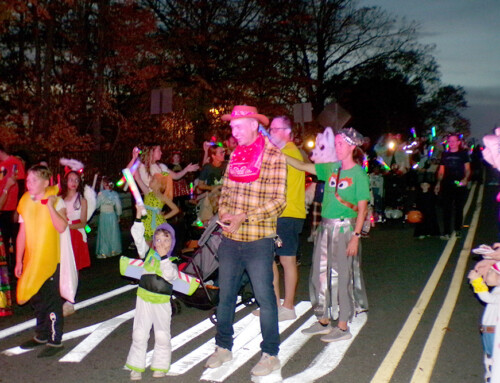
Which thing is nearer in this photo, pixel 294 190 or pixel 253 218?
pixel 253 218

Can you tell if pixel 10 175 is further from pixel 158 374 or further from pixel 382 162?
pixel 382 162

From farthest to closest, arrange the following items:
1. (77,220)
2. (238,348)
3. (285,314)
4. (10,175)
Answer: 1. (10,175)
2. (77,220)
3. (285,314)
4. (238,348)

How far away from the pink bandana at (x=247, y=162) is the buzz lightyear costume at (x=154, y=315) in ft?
3.11

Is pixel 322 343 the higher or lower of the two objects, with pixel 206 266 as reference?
lower

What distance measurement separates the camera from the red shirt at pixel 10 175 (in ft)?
30.8

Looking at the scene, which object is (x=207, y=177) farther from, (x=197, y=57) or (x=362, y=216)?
(x=197, y=57)

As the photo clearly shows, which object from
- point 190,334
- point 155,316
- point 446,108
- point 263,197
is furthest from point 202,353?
point 446,108

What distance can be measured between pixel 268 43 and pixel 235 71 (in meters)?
2.15

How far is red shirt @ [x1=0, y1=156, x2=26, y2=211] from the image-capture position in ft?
30.8

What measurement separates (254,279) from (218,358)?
0.79 m

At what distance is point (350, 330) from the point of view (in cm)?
645

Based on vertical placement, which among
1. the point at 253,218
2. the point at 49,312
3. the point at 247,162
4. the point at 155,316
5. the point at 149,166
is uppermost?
the point at 247,162

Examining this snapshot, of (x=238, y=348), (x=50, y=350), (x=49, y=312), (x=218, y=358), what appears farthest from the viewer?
(x=238, y=348)

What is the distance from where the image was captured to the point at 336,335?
6105 millimetres
